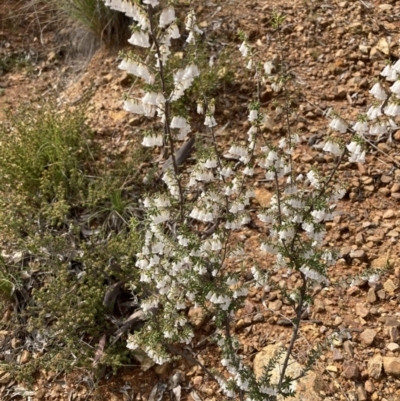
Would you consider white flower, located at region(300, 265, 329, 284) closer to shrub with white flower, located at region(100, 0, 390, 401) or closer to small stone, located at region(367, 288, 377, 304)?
shrub with white flower, located at region(100, 0, 390, 401)

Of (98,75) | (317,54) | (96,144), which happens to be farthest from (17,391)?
(317,54)

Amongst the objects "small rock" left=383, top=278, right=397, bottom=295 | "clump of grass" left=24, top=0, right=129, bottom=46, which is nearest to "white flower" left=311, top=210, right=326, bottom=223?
"small rock" left=383, top=278, right=397, bottom=295

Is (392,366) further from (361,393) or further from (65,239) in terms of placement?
(65,239)

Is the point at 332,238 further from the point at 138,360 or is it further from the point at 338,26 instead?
the point at 338,26

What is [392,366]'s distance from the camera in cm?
270

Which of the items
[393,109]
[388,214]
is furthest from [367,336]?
[393,109]

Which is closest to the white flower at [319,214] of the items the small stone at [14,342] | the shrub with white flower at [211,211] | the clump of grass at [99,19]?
the shrub with white flower at [211,211]

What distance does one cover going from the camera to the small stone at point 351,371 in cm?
274

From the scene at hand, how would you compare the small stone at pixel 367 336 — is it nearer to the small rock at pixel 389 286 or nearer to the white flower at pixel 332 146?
the small rock at pixel 389 286

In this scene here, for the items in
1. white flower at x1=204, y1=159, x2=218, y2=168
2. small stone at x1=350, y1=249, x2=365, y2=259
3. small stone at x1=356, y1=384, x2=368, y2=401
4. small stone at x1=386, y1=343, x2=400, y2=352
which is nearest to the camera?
white flower at x1=204, y1=159, x2=218, y2=168

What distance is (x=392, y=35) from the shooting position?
4406 millimetres

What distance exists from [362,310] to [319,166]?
120 cm

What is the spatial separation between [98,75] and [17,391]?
3124 mm

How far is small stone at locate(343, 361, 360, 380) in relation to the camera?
108 inches
